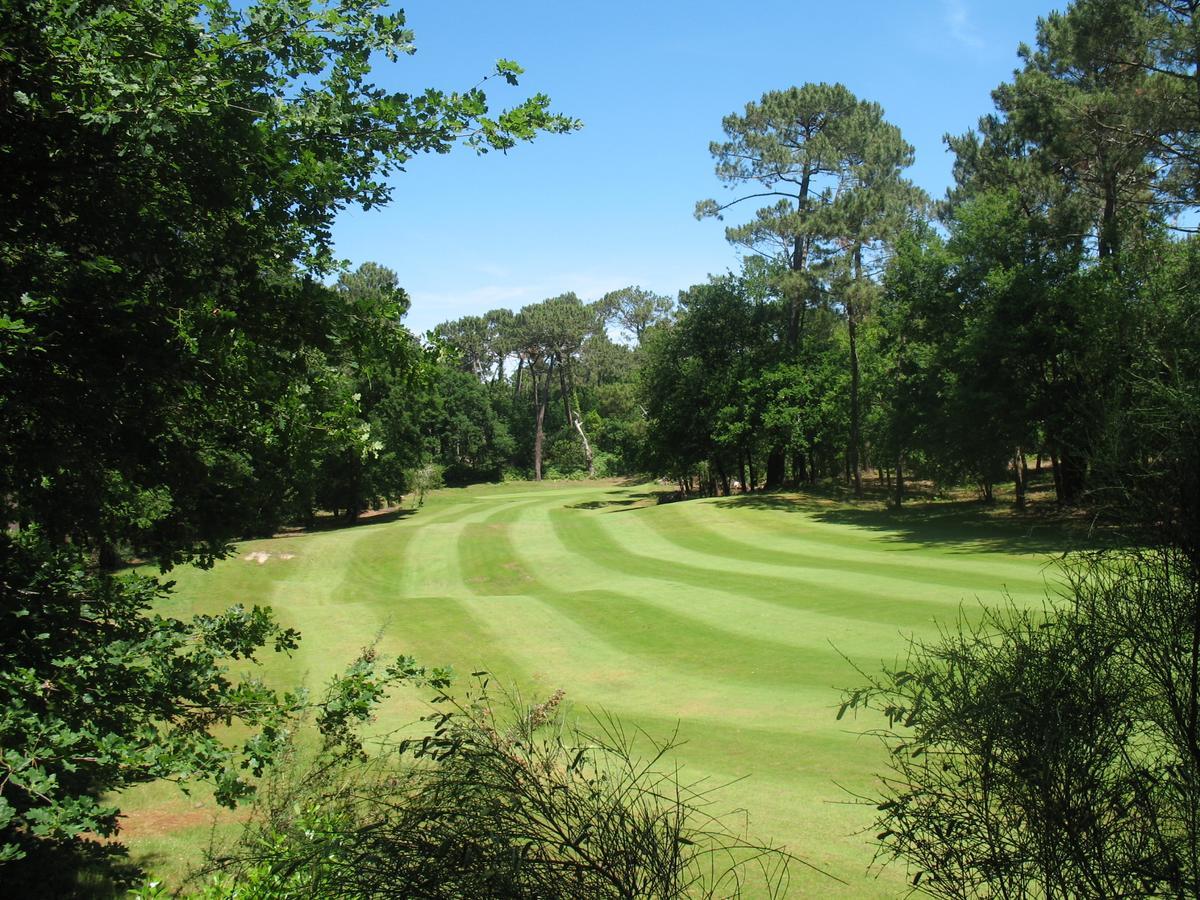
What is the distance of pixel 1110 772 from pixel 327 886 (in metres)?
3.10

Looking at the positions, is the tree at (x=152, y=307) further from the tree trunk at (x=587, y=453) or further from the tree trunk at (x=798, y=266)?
the tree trunk at (x=587, y=453)

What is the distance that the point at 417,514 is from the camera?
1775 inches

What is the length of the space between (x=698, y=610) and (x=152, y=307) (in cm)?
1455

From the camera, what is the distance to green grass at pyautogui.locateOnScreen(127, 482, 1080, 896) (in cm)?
855

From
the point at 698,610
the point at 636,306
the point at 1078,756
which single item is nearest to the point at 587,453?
the point at 636,306

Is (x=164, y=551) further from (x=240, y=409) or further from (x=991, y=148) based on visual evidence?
(x=991, y=148)

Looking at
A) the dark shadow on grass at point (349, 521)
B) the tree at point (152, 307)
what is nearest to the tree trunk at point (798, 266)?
the dark shadow on grass at point (349, 521)

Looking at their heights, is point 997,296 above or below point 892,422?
above

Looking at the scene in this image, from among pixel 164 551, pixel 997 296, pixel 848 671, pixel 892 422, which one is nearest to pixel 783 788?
pixel 848 671

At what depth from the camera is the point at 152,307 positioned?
4.17 meters

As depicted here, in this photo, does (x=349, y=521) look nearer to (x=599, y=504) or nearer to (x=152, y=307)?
(x=599, y=504)

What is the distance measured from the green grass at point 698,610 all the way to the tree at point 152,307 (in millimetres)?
3375

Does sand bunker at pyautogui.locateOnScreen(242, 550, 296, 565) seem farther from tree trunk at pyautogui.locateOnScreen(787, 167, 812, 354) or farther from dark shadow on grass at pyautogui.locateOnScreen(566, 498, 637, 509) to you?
tree trunk at pyautogui.locateOnScreen(787, 167, 812, 354)

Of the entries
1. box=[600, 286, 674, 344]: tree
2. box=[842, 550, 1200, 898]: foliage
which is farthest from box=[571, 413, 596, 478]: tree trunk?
box=[842, 550, 1200, 898]: foliage
